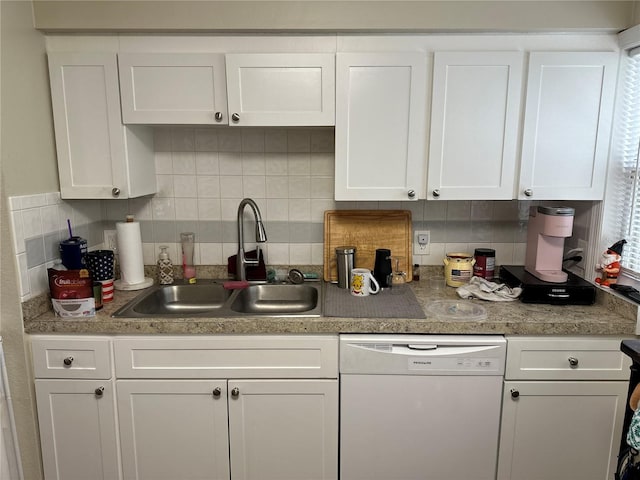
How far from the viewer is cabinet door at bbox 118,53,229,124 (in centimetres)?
188

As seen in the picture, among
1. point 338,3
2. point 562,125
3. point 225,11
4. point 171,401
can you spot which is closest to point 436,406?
point 171,401

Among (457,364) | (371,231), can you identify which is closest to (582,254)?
(457,364)

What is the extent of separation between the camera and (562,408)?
5.82 ft

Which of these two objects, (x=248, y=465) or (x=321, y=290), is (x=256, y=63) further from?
(x=248, y=465)

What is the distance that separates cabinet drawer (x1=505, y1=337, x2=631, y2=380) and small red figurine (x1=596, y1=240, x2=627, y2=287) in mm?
305

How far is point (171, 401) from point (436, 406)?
3.54 feet

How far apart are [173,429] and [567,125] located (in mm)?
2116

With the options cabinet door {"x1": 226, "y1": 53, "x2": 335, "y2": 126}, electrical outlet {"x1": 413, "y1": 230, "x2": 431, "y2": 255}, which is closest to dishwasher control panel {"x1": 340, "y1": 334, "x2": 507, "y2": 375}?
electrical outlet {"x1": 413, "y1": 230, "x2": 431, "y2": 255}

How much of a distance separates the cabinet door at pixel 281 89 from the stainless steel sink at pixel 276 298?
82 cm

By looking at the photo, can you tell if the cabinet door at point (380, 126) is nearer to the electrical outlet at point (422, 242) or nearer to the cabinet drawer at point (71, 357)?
the electrical outlet at point (422, 242)

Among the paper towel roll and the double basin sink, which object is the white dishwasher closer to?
the double basin sink

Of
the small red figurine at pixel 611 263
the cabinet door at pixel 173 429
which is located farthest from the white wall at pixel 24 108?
the small red figurine at pixel 611 263

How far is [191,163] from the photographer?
7.50 ft

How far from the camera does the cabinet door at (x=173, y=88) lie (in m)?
1.88
